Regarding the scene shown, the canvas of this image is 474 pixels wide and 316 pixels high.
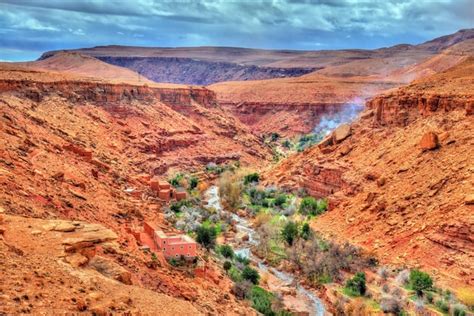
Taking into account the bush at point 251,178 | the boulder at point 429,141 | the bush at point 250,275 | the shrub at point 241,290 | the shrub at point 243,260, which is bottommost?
the shrub at point 243,260

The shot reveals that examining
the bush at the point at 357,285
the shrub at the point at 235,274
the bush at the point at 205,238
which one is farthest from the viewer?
the bush at the point at 205,238

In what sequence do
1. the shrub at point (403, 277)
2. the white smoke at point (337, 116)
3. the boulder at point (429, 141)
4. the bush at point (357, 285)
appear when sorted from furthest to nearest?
the white smoke at point (337, 116) < the boulder at point (429, 141) < the bush at point (357, 285) < the shrub at point (403, 277)

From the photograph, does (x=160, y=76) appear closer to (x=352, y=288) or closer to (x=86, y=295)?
(x=352, y=288)

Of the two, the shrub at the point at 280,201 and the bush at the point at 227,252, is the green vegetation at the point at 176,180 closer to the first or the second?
the shrub at the point at 280,201

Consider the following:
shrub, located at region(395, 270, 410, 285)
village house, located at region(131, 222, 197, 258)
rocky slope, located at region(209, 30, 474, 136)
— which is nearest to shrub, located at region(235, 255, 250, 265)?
village house, located at region(131, 222, 197, 258)

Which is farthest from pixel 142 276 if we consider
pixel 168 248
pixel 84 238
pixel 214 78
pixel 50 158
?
pixel 214 78

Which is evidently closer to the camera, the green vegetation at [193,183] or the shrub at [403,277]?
the shrub at [403,277]

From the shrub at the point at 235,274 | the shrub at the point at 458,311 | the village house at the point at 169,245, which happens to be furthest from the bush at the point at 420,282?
the village house at the point at 169,245
